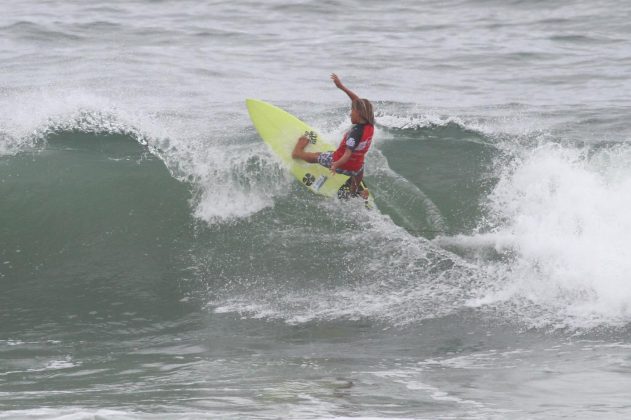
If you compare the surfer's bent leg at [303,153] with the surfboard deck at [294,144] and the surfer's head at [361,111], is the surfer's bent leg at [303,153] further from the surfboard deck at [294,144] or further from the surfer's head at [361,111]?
the surfer's head at [361,111]

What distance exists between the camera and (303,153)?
29.9ft

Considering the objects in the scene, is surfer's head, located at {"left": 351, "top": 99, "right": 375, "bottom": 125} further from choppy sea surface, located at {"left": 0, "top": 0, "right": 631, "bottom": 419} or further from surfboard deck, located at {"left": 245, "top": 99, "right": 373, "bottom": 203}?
choppy sea surface, located at {"left": 0, "top": 0, "right": 631, "bottom": 419}

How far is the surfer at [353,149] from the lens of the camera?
8133 millimetres

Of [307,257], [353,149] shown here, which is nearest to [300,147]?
[353,149]

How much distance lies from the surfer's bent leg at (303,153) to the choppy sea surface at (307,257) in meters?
0.31

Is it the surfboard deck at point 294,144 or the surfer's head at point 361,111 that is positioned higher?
the surfer's head at point 361,111

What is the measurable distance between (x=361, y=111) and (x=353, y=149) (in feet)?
1.47

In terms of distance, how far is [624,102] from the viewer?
13844mm

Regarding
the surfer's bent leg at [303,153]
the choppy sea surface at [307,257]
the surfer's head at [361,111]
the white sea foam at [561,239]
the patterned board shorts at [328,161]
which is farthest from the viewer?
the surfer's bent leg at [303,153]

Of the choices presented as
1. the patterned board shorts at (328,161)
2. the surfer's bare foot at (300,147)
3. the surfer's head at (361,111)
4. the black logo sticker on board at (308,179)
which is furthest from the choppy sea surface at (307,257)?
the surfer's head at (361,111)

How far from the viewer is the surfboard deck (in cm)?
916

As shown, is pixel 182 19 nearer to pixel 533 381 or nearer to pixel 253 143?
pixel 253 143

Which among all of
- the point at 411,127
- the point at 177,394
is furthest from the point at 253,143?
the point at 177,394

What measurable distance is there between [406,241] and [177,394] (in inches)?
151
